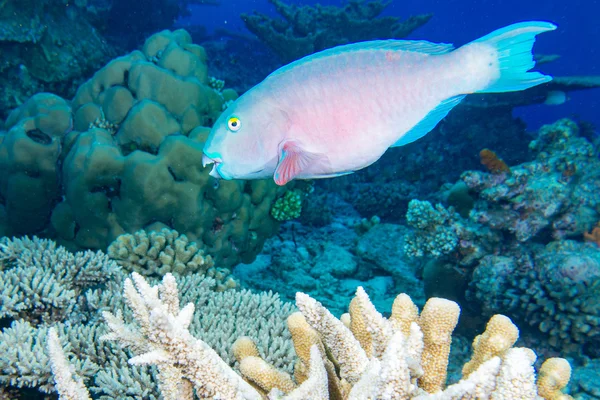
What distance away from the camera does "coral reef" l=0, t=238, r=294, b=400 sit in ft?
7.33

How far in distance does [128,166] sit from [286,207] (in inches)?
122

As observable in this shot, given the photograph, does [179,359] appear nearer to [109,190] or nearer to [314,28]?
[109,190]

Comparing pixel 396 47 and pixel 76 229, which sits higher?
pixel 76 229

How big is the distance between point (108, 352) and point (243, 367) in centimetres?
140

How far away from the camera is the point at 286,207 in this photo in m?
7.16

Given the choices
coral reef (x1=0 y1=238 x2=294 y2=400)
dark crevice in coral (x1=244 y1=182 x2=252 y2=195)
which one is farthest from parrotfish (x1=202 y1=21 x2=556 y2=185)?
dark crevice in coral (x1=244 y1=182 x2=252 y2=195)

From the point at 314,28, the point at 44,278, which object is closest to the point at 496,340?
the point at 44,278

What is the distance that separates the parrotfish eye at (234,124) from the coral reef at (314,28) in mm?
10137

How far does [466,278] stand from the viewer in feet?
18.4

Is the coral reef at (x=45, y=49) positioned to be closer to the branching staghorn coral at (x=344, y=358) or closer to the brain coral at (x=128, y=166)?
the brain coral at (x=128, y=166)

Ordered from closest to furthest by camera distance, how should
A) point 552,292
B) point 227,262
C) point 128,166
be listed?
1. point 552,292
2. point 128,166
3. point 227,262

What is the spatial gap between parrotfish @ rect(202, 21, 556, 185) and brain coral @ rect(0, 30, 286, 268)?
11.1 ft

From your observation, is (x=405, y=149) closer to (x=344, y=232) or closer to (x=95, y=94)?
(x=344, y=232)

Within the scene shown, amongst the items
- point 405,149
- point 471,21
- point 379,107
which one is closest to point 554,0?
point 471,21
